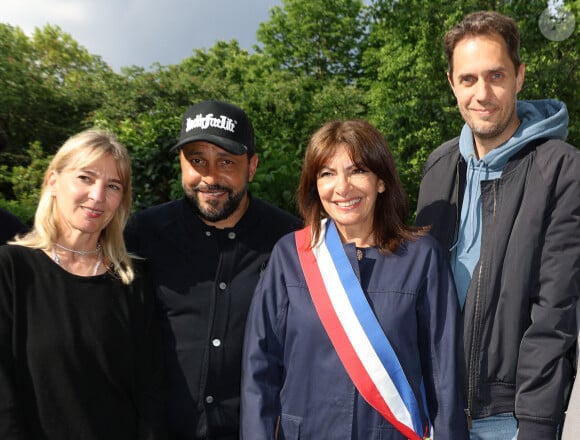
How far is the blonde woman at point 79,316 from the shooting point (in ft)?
9.07

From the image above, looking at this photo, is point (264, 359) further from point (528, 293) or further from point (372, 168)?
point (528, 293)

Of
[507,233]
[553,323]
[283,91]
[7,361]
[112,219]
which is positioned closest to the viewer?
[553,323]

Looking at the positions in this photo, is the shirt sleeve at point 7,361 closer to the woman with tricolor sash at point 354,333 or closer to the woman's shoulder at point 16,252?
the woman's shoulder at point 16,252

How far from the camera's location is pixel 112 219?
3.30 m

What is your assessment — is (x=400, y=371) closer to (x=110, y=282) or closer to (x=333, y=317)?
(x=333, y=317)

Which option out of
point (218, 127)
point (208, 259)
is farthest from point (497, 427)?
point (218, 127)

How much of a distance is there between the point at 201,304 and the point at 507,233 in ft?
5.41

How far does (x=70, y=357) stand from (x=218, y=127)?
1.54m

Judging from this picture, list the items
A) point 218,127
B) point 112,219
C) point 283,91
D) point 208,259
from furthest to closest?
1. point 283,91
2. point 218,127
3. point 208,259
4. point 112,219

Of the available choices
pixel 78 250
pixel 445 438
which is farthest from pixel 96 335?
pixel 445 438

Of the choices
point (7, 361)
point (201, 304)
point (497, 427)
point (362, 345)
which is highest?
point (201, 304)

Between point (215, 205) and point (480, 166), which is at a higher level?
point (480, 166)

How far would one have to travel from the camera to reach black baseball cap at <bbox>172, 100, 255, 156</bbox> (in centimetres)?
352

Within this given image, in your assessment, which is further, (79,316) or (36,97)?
(36,97)
